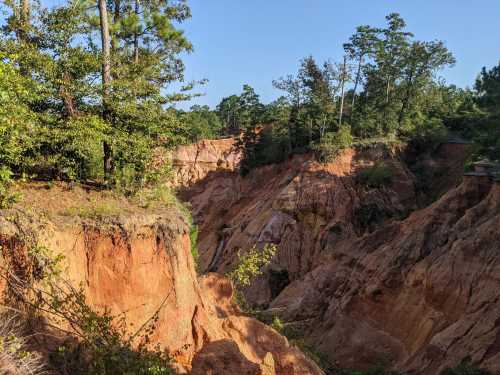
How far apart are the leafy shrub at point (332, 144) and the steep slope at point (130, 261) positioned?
2282 centimetres

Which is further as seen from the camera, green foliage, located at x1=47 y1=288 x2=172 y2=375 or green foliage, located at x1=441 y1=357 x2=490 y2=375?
green foliage, located at x1=441 y1=357 x2=490 y2=375

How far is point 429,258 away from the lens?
18609 mm

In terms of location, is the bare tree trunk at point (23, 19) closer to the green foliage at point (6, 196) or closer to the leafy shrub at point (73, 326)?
the green foliage at point (6, 196)

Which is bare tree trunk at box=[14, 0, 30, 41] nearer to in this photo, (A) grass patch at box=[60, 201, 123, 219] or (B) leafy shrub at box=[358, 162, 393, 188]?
(A) grass patch at box=[60, 201, 123, 219]

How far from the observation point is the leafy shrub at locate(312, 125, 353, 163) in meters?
32.7

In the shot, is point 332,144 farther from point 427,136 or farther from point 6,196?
point 6,196

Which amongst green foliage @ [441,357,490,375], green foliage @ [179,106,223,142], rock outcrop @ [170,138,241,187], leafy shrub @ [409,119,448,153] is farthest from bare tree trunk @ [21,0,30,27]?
rock outcrop @ [170,138,241,187]

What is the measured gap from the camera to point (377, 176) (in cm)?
3097

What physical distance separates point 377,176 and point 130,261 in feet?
80.5

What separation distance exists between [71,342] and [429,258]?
15259mm

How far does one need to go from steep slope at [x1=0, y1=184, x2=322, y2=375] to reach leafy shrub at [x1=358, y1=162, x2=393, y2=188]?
22.1m

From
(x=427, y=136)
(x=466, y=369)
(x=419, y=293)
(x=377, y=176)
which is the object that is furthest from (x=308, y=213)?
(x=466, y=369)

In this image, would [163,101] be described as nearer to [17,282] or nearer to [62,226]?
[62,226]

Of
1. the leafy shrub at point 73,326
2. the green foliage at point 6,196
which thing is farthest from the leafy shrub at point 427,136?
the green foliage at point 6,196
